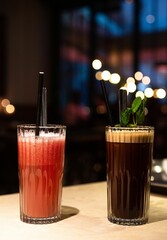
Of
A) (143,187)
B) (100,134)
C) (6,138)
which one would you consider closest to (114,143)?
(143,187)

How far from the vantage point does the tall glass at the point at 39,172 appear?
105cm

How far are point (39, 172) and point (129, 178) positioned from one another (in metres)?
0.21

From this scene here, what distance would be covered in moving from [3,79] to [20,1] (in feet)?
4.53

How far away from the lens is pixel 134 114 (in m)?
1.07

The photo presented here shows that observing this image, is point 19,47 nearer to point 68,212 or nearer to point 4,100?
point 4,100

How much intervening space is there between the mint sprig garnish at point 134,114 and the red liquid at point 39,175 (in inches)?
6.5

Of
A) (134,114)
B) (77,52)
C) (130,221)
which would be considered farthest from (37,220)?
(77,52)

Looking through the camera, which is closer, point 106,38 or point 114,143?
point 114,143

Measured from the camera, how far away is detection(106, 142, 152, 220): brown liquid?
1046mm

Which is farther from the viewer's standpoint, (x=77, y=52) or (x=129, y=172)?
(x=77, y=52)

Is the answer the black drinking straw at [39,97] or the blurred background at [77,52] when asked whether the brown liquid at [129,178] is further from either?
the blurred background at [77,52]

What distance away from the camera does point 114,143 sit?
3.47 feet

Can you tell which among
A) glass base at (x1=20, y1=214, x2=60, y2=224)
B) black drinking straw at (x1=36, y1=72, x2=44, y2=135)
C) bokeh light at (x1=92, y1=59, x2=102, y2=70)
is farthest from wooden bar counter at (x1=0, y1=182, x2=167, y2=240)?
bokeh light at (x1=92, y1=59, x2=102, y2=70)

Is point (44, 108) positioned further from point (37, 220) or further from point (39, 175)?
point (37, 220)
